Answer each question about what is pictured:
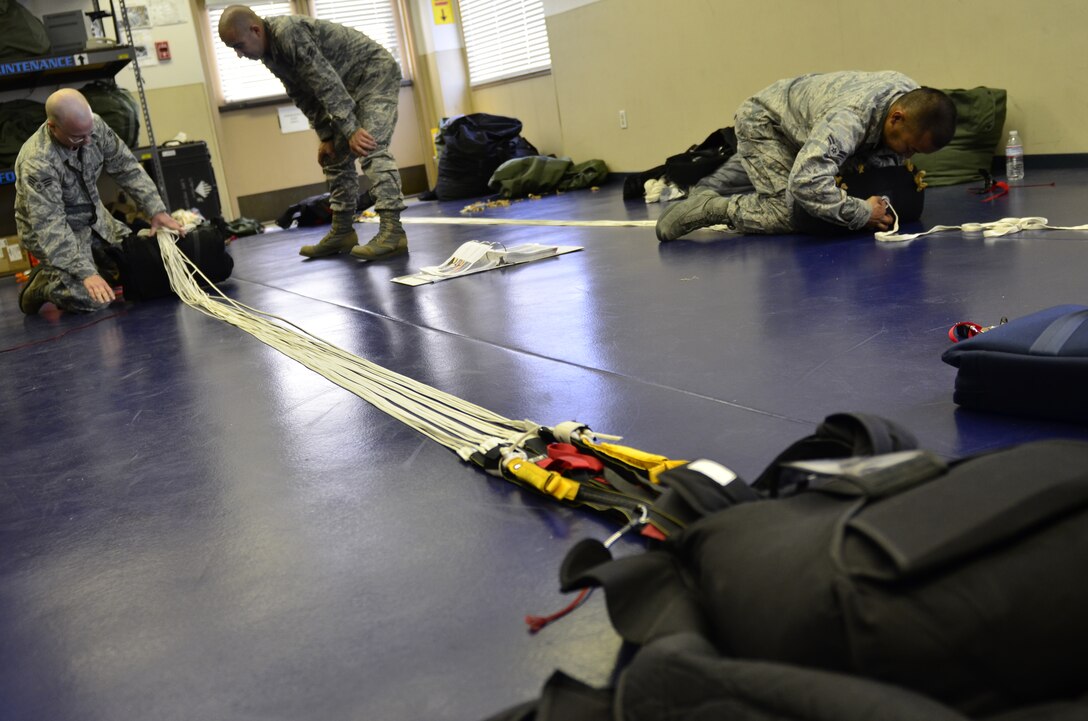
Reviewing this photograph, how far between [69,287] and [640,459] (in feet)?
12.7

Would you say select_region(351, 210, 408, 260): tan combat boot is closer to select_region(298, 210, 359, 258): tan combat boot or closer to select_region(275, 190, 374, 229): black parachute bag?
select_region(298, 210, 359, 258): tan combat boot

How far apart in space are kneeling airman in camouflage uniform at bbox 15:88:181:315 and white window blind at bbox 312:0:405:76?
19.3 feet

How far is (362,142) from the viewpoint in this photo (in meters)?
5.09

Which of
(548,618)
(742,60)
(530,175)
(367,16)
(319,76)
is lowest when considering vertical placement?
(548,618)

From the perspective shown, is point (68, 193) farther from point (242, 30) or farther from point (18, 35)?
point (18, 35)

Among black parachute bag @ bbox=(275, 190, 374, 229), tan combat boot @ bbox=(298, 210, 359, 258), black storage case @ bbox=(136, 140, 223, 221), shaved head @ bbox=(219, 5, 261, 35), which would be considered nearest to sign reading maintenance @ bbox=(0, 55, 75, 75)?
black storage case @ bbox=(136, 140, 223, 221)

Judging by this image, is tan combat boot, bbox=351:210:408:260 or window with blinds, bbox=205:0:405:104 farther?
window with blinds, bbox=205:0:405:104

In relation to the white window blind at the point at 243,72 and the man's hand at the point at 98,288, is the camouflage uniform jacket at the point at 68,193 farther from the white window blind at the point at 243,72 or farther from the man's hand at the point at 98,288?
the white window blind at the point at 243,72

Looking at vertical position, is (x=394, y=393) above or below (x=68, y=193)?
below

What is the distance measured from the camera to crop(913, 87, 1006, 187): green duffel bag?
471 centimetres

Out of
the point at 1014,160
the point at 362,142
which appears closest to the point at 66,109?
the point at 362,142

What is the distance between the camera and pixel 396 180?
17.3 feet

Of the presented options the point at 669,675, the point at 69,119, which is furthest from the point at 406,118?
the point at 669,675

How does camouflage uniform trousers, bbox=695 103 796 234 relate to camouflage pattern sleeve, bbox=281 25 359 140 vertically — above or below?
below
